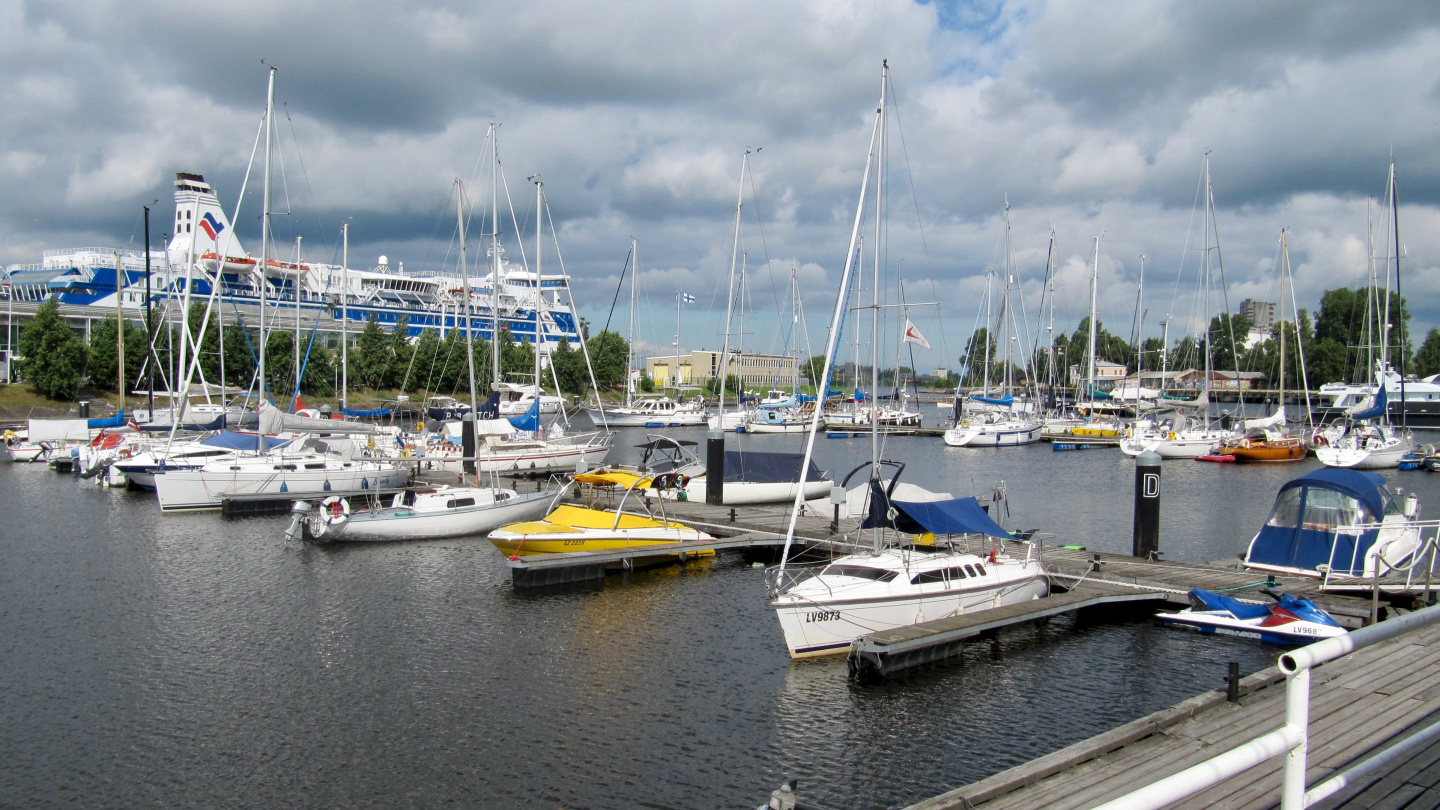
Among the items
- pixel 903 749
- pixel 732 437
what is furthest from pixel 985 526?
pixel 732 437

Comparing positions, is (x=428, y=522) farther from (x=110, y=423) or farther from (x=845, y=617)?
(x=110, y=423)

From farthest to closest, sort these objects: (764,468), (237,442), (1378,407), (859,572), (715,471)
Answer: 1. (1378,407)
2. (237,442)
3. (764,468)
4. (715,471)
5. (859,572)

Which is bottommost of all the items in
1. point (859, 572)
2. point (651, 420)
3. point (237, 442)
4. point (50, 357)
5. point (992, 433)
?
point (859, 572)

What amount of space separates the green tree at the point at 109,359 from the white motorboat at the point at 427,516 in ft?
230

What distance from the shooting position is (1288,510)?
22.3 metres

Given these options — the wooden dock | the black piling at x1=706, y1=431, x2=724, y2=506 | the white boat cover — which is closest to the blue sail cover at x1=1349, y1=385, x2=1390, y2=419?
the black piling at x1=706, y1=431, x2=724, y2=506

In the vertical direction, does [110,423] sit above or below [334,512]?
above

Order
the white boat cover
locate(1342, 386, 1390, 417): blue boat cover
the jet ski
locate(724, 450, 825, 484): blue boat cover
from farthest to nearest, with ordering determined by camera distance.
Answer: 1. locate(1342, 386, 1390, 417): blue boat cover
2. the white boat cover
3. locate(724, 450, 825, 484): blue boat cover
4. the jet ski

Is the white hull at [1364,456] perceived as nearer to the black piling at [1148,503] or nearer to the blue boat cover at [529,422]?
the black piling at [1148,503]

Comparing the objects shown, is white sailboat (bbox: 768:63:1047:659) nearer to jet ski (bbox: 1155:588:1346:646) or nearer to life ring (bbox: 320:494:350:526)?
jet ski (bbox: 1155:588:1346:646)

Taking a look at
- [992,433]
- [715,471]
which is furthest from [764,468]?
[992,433]

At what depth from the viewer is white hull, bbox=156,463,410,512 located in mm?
36312

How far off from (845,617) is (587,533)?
998cm

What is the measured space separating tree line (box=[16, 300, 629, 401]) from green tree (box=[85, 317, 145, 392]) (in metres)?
0.09
